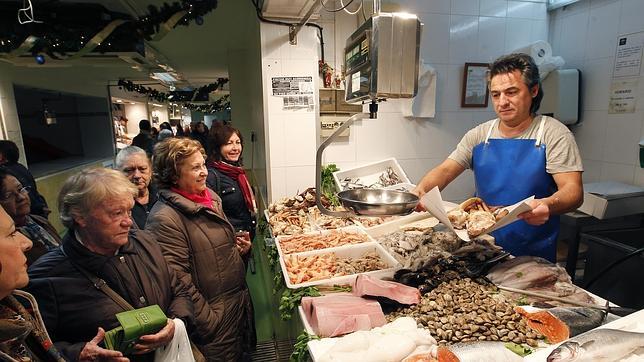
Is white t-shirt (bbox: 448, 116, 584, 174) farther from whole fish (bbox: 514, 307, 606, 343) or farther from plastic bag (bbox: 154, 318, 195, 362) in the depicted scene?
plastic bag (bbox: 154, 318, 195, 362)

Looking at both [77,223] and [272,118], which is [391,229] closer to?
[272,118]

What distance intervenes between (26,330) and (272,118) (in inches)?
102

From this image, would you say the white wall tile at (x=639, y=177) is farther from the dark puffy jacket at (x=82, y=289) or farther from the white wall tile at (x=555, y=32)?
the dark puffy jacket at (x=82, y=289)

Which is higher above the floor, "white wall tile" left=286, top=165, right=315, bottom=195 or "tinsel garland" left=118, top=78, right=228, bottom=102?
"tinsel garland" left=118, top=78, right=228, bottom=102

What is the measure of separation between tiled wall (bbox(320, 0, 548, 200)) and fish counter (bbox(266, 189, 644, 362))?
178 cm

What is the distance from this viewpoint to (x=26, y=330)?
3.22 ft

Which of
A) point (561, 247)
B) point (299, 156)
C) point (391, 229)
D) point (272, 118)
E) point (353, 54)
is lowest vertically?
point (561, 247)

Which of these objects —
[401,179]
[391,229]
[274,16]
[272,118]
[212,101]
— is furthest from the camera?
[212,101]

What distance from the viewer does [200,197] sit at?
7.32 feet

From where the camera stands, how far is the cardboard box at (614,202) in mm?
3084

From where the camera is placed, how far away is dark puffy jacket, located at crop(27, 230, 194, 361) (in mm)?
1336

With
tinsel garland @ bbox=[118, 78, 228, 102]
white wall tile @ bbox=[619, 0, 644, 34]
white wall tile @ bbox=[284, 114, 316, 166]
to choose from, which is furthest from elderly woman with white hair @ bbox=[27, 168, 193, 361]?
tinsel garland @ bbox=[118, 78, 228, 102]

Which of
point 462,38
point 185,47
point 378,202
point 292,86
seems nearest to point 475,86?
point 462,38

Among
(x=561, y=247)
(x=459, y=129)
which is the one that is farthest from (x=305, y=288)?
(x=561, y=247)
